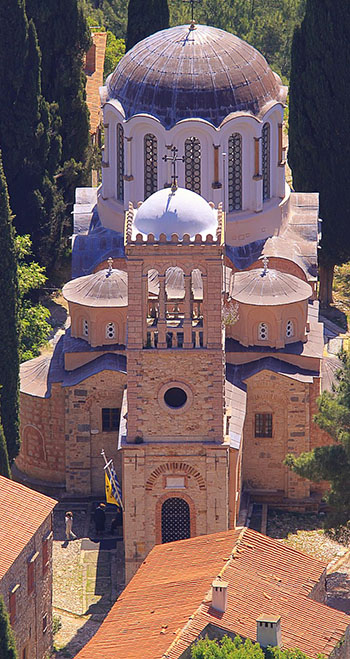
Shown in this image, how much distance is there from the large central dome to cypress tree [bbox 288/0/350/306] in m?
5.61

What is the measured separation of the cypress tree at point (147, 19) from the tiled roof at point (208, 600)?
81.0 feet

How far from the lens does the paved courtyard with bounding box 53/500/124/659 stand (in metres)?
45.9

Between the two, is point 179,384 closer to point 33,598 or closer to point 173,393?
point 173,393

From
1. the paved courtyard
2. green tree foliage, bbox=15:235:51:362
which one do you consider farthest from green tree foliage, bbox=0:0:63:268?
the paved courtyard

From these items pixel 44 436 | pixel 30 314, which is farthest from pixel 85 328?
pixel 30 314

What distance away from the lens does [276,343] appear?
5169cm

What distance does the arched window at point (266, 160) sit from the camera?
5431cm

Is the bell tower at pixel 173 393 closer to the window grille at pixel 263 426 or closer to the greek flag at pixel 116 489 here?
the greek flag at pixel 116 489

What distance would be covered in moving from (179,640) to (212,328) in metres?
9.82

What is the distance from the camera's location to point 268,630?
37094 mm

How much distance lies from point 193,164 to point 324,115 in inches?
335

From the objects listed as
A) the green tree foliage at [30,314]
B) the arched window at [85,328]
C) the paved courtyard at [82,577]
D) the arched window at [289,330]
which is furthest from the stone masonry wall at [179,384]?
the green tree foliage at [30,314]

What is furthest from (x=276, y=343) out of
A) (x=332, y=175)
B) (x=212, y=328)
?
(x=332, y=175)

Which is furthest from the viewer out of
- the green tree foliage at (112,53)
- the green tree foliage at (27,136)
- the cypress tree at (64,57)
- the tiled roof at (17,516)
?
the green tree foliage at (112,53)
